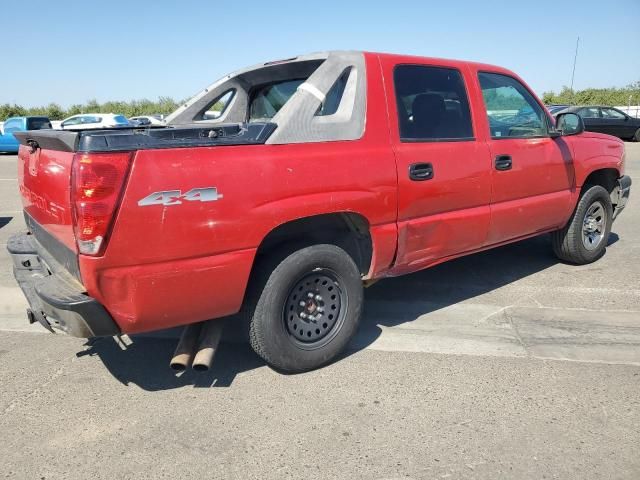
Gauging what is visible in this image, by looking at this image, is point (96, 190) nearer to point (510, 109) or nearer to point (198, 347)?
point (198, 347)

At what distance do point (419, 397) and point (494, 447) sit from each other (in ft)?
1.82

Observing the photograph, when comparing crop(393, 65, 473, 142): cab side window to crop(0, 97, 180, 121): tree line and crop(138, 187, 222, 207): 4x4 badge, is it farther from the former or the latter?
crop(0, 97, 180, 121): tree line

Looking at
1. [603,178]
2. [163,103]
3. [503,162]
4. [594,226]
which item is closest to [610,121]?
[603,178]

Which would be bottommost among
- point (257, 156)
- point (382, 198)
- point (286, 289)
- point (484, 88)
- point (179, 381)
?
point (179, 381)

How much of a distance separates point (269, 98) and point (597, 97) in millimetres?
44152

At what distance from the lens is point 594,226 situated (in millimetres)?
5477

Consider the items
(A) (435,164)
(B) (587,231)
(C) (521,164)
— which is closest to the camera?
(A) (435,164)

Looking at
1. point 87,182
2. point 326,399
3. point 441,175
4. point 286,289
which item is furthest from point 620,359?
point 87,182

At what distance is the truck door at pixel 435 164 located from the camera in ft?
11.6

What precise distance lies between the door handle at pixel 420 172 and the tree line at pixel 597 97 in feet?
136

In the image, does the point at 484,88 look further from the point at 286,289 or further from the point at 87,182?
the point at 87,182

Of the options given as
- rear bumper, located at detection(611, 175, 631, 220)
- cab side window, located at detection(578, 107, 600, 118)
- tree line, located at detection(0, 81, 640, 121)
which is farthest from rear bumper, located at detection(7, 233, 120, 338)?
tree line, located at detection(0, 81, 640, 121)

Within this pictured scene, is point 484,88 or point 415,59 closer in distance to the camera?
point 415,59

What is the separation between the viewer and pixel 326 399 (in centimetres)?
303
